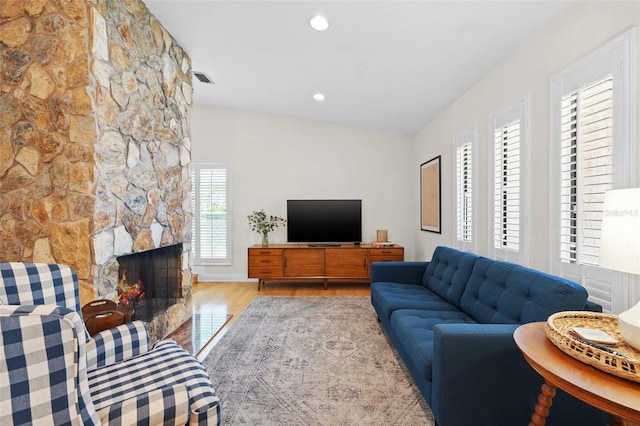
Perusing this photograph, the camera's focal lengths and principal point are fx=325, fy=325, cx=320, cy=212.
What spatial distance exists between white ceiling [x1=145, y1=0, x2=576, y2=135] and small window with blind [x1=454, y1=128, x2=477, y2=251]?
0.56 metres

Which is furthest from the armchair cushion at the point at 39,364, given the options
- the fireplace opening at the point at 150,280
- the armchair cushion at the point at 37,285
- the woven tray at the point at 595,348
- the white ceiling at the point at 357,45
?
the white ceiling at the point at 357,45

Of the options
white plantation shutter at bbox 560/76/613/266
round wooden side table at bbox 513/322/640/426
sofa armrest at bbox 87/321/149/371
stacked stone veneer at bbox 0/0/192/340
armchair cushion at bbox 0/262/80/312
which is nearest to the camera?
round wooden side table at bbox 513/322/640/426

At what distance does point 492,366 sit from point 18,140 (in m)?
3.21

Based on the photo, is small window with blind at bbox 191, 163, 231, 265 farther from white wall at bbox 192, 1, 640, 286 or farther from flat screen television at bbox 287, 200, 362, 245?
flat screen television at bbox 287, 200, 362, 245

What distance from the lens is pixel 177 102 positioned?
135 inches

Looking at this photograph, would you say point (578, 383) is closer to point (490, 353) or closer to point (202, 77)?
point (490, 353)

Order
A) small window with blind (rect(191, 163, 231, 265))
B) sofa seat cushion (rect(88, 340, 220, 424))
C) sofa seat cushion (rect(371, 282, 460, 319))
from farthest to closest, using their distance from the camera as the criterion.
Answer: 1. small window with blind (rect(191, 163, 231, 265))
2. sofa seat cushion (rect(371, 282, 460, 319))
3. sofa seat cushion (rect(88, 340, 220, 424))

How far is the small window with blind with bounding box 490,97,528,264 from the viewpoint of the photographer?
8.37 ft

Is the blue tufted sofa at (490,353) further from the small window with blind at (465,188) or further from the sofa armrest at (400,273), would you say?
the small window with blind at (465,188)

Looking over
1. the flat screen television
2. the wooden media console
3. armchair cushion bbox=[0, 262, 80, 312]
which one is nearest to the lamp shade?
armchair cushion bbox=[0, 262, 80, 312]

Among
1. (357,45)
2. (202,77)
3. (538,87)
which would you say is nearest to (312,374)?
(538,87)

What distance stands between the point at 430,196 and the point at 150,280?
12.4ft

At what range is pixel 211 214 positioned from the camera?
5.61 metres

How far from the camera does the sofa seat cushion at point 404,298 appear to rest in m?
2.68
